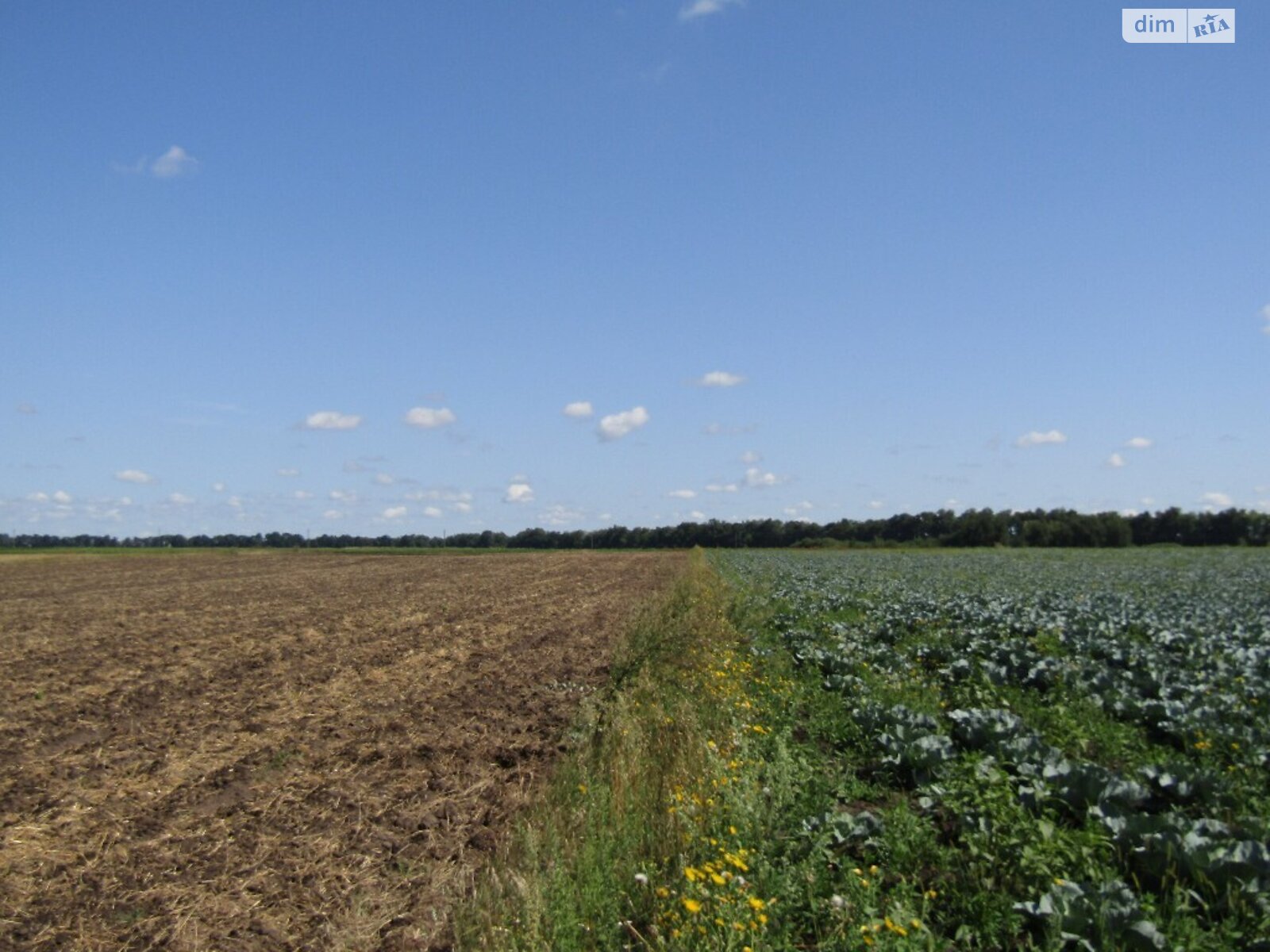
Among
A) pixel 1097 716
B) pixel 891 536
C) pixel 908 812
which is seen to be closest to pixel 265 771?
pixel 908 812

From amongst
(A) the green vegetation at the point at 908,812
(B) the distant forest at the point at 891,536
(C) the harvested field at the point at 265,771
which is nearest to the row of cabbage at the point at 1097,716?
(A) the green vegetation at the point at 908,812

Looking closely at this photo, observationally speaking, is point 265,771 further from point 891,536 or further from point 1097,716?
point 891,536

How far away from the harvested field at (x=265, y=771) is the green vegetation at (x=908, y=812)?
0.81 meters

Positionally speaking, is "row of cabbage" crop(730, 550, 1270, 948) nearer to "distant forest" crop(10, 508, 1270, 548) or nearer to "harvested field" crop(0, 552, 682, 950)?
"harvested field" crop(0, 552, 682, 950)

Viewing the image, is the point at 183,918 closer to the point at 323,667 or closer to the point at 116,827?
the point at 116,827

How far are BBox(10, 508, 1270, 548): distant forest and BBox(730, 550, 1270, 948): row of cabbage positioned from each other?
8843 centimetres

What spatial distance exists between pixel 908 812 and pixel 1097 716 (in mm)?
4445

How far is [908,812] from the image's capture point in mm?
5832

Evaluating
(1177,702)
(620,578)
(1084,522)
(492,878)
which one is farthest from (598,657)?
(1084,522)

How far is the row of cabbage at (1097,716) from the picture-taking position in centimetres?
470

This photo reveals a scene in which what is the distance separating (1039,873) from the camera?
4945 mm

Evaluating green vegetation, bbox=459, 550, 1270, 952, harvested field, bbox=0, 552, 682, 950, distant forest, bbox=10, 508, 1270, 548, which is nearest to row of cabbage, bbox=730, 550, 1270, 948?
green vegetation, bbox=459, 550, 1270, 952

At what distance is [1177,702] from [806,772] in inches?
166

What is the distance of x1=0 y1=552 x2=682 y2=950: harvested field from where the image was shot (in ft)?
17.9
